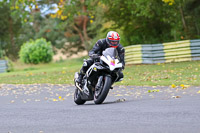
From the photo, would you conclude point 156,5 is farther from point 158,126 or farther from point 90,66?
point 158,126

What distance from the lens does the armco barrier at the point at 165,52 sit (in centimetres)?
2942

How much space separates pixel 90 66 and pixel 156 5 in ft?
64.5

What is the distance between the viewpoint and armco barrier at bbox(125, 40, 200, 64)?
1158 inches

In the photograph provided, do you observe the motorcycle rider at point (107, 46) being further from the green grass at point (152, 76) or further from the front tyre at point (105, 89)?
the green grass at point (152, 76)

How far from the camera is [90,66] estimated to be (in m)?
11.5

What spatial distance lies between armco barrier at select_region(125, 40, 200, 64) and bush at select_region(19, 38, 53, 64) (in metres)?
16.7

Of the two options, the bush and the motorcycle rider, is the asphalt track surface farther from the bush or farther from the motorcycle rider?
the bush

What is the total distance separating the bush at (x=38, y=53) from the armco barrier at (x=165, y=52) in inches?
656

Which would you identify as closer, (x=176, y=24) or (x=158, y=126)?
(x=158, y=126)

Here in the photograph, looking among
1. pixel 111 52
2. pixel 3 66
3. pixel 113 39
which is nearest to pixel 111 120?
pixel 111 52

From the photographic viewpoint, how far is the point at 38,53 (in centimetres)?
4669

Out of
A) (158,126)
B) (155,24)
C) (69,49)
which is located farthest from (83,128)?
(69,49)

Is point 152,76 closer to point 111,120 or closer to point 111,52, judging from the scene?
point 111,52

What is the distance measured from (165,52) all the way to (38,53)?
19309 millimetres
